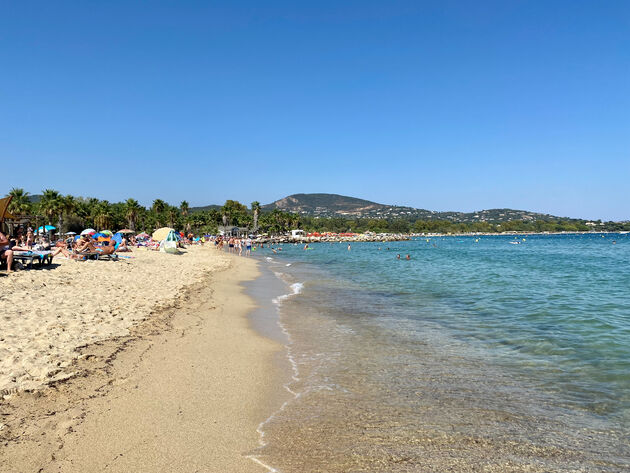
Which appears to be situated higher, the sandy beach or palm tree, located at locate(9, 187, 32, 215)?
palm tree, located at locate(9, 187, 32, 215)

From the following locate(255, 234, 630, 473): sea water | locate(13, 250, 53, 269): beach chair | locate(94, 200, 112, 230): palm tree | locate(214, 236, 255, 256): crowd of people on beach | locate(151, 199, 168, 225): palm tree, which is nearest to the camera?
locate(255, 234, 630, 473): sea water

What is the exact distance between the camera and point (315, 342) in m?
8.85

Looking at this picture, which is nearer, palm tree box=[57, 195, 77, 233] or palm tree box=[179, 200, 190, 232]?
palm tree box=[57, 195, 77, 233]

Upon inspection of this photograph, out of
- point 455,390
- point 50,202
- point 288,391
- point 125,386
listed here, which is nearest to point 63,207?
point 50,202

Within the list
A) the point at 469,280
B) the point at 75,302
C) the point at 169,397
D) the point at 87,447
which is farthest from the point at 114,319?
the point at 469,280

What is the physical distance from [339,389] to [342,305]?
7.89 metres

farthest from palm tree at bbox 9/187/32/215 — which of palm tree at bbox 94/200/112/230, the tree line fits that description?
palm tree at bbox 94/200/112/230

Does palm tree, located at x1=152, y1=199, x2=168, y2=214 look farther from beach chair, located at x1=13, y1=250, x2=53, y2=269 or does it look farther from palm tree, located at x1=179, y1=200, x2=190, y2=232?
beach chair, located at x1=13, y1=250, x2=53, y2=269

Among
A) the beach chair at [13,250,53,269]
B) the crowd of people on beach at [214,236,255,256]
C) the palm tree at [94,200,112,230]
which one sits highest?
the palm tree at [94,200,112,230]

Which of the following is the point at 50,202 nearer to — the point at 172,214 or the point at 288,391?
the point at 172,214

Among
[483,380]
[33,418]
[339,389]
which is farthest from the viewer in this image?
[483,380]

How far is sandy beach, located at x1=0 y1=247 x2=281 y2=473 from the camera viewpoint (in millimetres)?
3812

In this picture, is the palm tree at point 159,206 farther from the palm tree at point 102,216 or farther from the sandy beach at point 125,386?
the sandy beach at point 125,386

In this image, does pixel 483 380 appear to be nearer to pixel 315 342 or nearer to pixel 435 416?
pixel 435 416
